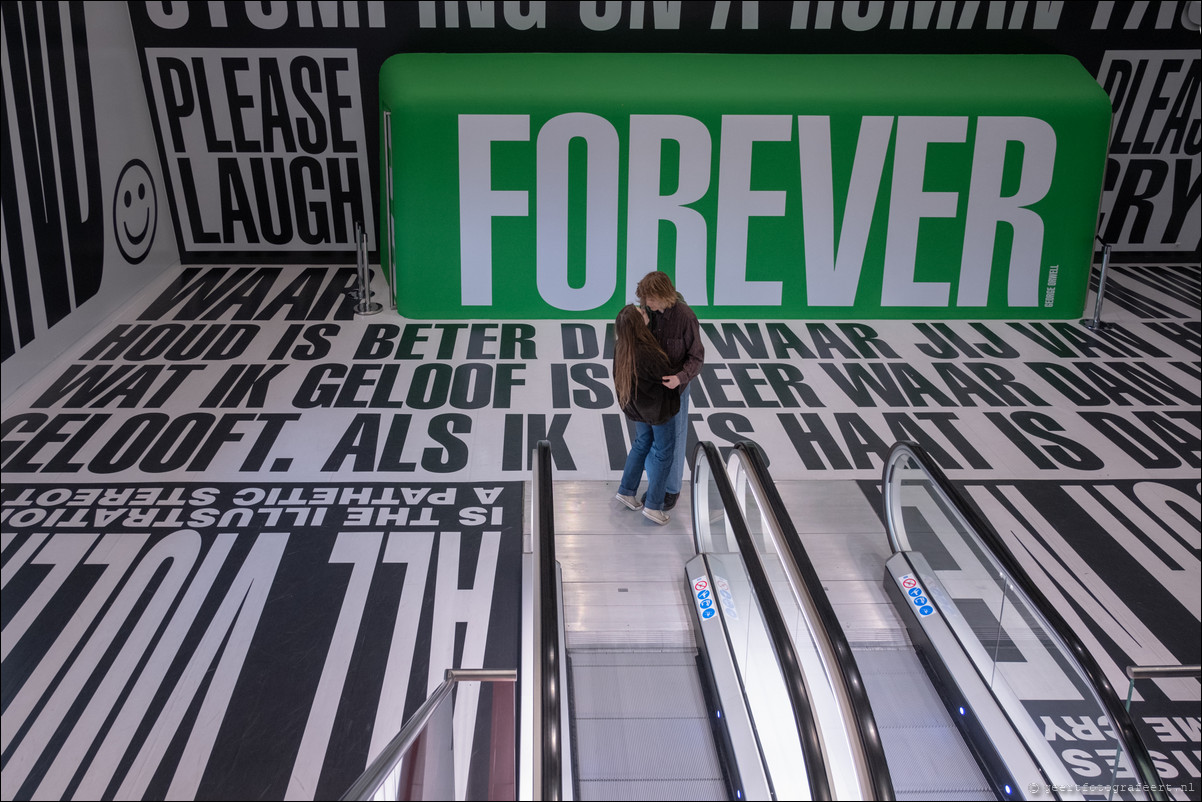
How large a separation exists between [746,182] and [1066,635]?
20.3 ft

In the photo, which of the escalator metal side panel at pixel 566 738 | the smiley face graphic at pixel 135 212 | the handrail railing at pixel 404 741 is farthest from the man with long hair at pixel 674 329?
the smiley face graphic at pixel 135 212

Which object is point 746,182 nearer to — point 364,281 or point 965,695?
point 364,281

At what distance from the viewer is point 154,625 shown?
189 inches

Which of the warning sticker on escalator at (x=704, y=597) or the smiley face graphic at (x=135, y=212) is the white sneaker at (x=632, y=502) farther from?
the smiley face graphic at (x=135, y=212)

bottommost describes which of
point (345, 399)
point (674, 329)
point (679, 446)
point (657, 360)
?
point (345, 399)

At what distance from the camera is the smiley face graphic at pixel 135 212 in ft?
30.1

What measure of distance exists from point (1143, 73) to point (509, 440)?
7490 millimetres

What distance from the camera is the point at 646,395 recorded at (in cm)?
502

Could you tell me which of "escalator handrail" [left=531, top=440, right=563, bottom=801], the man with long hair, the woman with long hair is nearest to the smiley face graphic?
the woman with long hair

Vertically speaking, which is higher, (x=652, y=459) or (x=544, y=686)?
(x=544, y=686)

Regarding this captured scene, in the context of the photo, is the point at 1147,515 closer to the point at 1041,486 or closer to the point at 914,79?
the point at 1041,486

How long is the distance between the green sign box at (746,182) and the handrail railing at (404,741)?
5.56 meters

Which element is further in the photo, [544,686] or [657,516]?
[657,516]

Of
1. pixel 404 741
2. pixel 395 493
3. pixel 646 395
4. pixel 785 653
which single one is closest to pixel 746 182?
pixel 646 395
